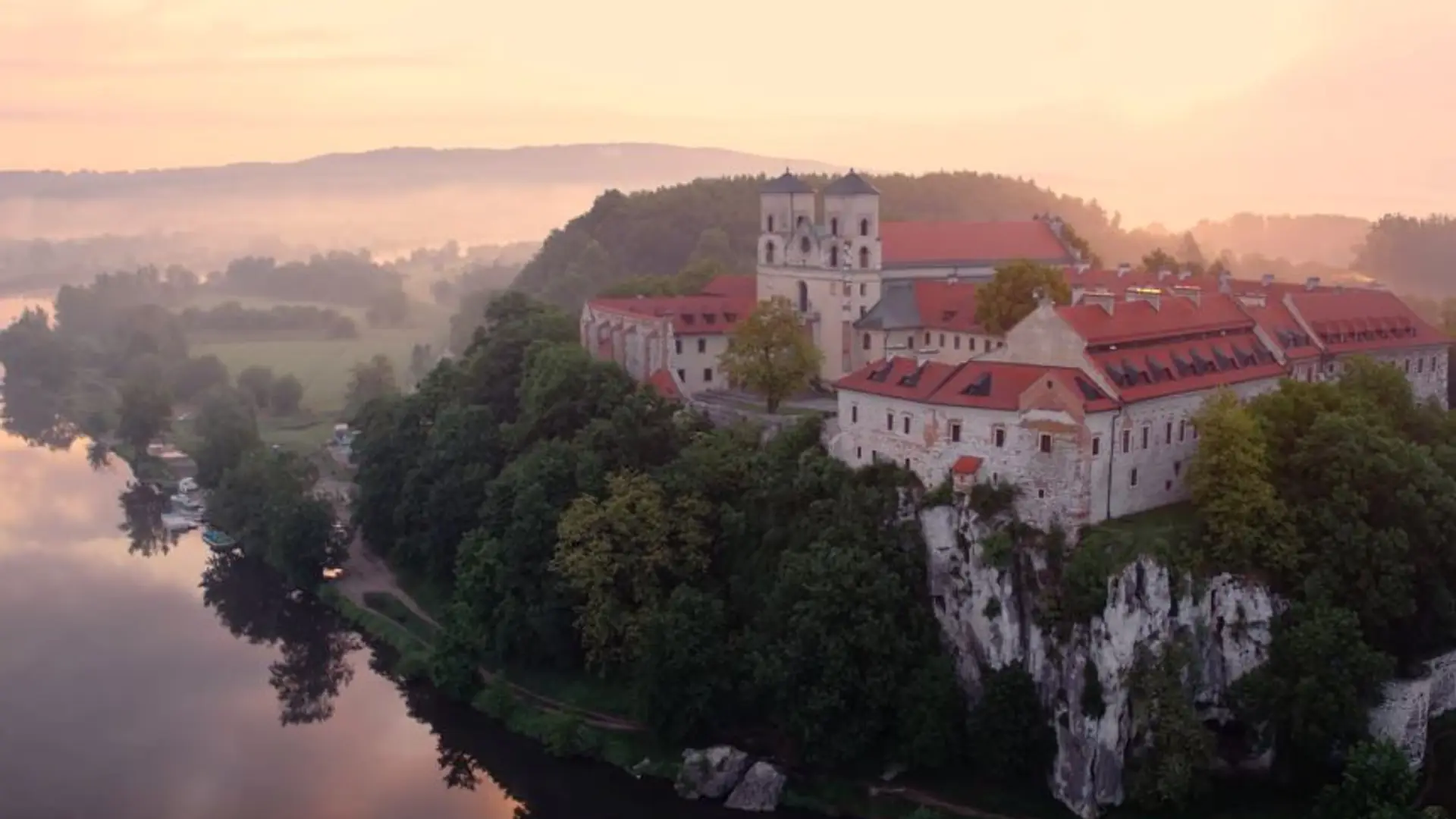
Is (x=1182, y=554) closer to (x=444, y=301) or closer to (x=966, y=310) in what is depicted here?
(x=966, y=310)

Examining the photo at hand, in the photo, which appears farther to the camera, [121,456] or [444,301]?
[444,301]

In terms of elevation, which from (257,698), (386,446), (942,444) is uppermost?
(942,444)

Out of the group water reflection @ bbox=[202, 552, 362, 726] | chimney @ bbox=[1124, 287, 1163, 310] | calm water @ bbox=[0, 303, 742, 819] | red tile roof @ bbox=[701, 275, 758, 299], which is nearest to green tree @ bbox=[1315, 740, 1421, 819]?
calm water @ bbox=[0, 303, 742, 819]

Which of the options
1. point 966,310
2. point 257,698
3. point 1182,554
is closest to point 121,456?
point 257,698

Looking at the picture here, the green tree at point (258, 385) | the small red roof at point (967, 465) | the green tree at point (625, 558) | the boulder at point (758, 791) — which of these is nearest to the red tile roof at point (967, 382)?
the small red roof at point (967, 465)

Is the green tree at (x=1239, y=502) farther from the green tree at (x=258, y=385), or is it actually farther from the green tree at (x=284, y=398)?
the green tree at (x=258, y=385)

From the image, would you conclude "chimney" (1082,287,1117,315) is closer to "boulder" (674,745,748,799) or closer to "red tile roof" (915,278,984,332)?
"red tile roof" (915,278,984,332)
